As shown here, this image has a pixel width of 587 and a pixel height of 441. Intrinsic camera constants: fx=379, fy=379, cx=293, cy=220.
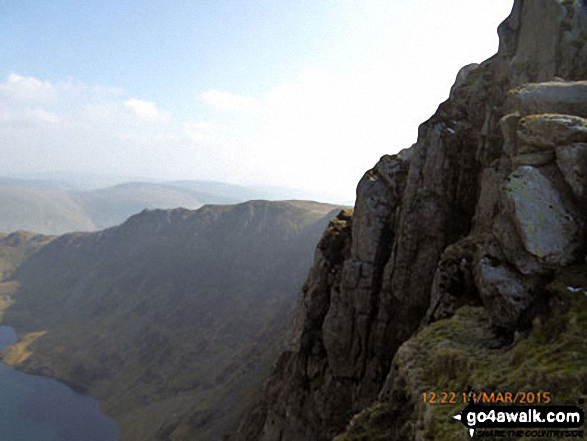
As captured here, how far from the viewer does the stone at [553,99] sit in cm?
2250

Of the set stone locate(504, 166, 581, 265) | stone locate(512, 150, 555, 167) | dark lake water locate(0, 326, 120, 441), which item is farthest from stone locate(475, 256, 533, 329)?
dark lake water locate(0, 326, 120, 441)

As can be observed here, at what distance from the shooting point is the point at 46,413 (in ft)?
457

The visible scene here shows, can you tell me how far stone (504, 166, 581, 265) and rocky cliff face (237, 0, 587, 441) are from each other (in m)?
0.05

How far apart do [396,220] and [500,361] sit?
22886 mm

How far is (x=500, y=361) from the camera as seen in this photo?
690 inches

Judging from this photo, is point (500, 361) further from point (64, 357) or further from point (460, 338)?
point (64, 357)

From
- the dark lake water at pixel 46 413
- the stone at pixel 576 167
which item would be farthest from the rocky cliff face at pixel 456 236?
the dark lake water at pixel 46 413

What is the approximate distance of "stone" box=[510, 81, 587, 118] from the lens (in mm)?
22500

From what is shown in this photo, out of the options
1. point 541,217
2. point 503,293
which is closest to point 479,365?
point 503,293

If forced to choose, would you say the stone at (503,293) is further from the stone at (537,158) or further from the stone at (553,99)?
the stone at (553,99)

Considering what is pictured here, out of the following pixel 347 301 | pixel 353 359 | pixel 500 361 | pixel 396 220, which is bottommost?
pixel 353 359

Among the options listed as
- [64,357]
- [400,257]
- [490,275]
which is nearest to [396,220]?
[400,257]

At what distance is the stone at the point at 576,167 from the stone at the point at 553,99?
4603mm

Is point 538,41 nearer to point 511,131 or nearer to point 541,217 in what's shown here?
point 511,131
